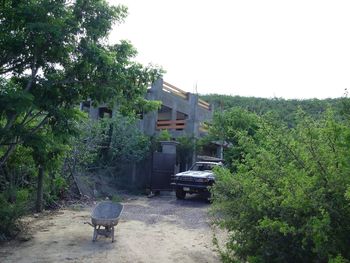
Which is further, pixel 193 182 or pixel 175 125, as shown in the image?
pixel 175 125

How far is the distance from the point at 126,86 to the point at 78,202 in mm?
7325

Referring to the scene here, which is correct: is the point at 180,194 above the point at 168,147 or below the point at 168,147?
below

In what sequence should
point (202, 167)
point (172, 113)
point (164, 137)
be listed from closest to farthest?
point (202, 167) < point (164, 137) < point (172, 113)

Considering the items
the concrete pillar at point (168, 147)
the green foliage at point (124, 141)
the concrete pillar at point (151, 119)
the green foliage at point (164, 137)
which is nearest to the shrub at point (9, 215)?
the green foliage at point (124, 141)

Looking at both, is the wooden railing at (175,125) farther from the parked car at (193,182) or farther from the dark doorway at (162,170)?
the parked car at (193,182)

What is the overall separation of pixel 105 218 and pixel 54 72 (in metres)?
3.45

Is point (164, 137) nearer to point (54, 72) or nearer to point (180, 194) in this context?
point (180, 194)

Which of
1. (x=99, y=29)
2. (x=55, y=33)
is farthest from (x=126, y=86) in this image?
(x=55, y=33)

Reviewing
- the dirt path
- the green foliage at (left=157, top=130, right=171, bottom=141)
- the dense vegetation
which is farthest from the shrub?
the green foliage at (left=157, top=130, right=171, bottom=141)

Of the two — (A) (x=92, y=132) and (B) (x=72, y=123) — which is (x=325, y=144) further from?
(A) (x=92, y=132)

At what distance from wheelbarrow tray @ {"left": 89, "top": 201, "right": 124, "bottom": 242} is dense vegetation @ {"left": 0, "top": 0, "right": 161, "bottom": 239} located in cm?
175

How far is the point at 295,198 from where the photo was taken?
430 cm

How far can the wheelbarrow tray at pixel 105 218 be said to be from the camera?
29.7 ft

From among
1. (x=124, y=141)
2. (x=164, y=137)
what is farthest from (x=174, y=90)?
(x=124, y=141)
